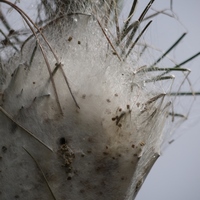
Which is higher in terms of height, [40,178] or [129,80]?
[129,80]

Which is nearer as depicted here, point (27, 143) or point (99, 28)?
point (27, 143)

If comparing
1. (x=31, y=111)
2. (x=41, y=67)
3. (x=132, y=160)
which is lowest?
(x=132, y=160)

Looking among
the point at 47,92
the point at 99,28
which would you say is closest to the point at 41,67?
the point at 47,92

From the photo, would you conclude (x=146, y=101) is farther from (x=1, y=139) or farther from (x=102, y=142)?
(x=1, y=139)
